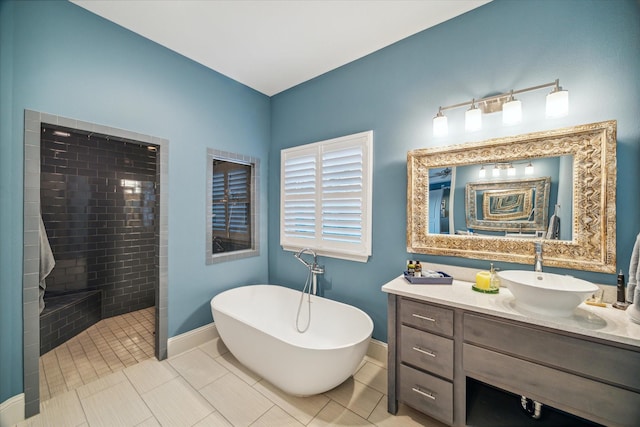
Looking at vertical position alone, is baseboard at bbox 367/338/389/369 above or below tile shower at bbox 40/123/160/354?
below

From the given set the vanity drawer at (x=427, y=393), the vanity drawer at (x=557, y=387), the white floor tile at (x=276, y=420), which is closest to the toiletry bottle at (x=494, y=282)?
the vanity drawer at (x=557, y=387)

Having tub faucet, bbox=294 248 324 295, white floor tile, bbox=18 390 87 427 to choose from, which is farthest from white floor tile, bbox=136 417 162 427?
tub faucet, bbox=294 248 324 295

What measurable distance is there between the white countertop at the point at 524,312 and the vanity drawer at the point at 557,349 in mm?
52

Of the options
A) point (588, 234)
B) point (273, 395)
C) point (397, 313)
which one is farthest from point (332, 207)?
point (588, 234)

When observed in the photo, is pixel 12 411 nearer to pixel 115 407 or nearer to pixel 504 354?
pixel 115 407

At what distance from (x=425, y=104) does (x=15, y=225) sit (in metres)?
3.09

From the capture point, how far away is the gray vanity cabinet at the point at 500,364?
1.10 metres

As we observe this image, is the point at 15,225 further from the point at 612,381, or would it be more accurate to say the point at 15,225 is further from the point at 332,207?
the point at 612,381

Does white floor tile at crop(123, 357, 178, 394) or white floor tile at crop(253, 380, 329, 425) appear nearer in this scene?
white floor tile at crop(253, 380, 329, 425)

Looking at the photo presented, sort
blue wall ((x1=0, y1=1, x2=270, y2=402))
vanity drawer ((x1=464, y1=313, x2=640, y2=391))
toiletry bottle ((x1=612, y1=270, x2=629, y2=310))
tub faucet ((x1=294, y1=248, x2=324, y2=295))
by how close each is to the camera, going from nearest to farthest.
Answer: vanity drawer ((x1=464, y1=313, x2=640, y2=391)), toiletry bottle ((x1=612, y1=270, x2=629, y2=310)), blue wall ((x1=0, y1=1, x2=270, y2=402)), tub faucet ((x1=294, y1=248, x2=324, y2=295))

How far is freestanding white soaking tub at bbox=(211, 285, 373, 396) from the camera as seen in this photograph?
5.44 ft

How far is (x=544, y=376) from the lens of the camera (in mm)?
1233

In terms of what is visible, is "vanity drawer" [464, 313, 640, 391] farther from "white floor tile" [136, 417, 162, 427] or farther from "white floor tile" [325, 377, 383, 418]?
"white floor tile" [136, 417, 162, 427]

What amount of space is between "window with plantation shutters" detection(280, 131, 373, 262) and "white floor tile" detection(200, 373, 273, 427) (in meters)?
1.36
